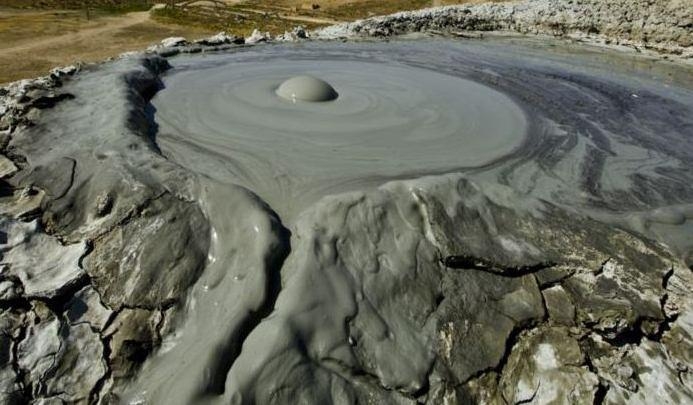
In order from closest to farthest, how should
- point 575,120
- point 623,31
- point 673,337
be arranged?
point 673,337 < point 575,120 < point 623,31

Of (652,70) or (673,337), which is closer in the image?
(673,337)

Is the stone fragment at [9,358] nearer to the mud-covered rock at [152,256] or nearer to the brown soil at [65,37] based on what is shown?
the mud-covered rock at [152,256]

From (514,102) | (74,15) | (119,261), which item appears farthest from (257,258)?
(74,15)

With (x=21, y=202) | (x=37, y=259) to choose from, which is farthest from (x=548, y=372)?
(x=21, y=202)

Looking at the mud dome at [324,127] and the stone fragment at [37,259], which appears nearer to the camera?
the stone fragment at [37,259]

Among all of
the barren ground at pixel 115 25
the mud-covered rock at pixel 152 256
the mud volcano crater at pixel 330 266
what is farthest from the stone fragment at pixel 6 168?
the barren ground at pixel 115 25

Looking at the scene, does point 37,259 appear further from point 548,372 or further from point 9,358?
point 548,372

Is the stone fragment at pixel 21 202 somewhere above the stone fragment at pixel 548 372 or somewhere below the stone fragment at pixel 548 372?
above

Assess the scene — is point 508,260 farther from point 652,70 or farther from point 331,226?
point 652,70
